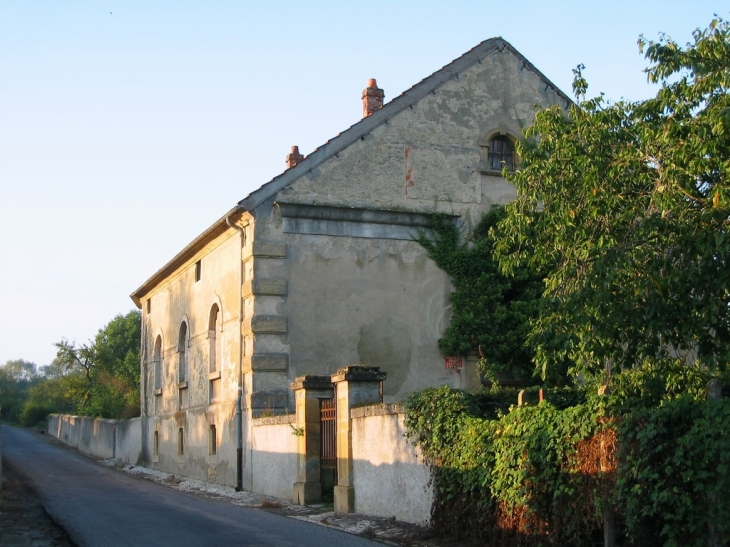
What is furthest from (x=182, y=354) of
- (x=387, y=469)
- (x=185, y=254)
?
(x=387, y=469)

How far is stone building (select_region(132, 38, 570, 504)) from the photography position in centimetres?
1891

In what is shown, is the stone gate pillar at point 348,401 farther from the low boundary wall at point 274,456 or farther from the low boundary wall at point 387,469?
the low boundary wall at point 274,456

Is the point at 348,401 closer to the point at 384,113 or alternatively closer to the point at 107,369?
the point at 384,113

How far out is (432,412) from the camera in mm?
11914

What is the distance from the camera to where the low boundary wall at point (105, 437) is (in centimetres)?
3116

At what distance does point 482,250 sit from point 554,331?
8.37 metres

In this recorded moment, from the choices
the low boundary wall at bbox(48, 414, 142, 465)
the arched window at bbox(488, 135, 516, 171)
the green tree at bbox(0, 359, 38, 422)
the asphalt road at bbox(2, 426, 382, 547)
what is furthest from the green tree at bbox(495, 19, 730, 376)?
the green tree at bbox(0, 359, 38, 422)

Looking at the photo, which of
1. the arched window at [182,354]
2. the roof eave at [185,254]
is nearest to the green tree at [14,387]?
the roof eave at [185,254]

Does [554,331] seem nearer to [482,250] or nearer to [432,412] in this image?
[432,412]

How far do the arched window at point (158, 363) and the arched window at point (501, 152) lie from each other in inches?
513

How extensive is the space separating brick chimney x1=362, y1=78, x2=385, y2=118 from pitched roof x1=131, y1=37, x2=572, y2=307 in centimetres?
158

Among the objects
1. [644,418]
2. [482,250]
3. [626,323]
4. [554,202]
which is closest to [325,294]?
[482,250]

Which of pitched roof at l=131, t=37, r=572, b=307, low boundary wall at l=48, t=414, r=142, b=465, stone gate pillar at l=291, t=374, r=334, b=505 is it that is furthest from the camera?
low boundary wall at l=48, t=414, r=142, b=465

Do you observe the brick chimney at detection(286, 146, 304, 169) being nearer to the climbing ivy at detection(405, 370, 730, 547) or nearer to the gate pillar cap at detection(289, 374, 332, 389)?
the gate pillar cap at detection(289, 374, 332, 389)
